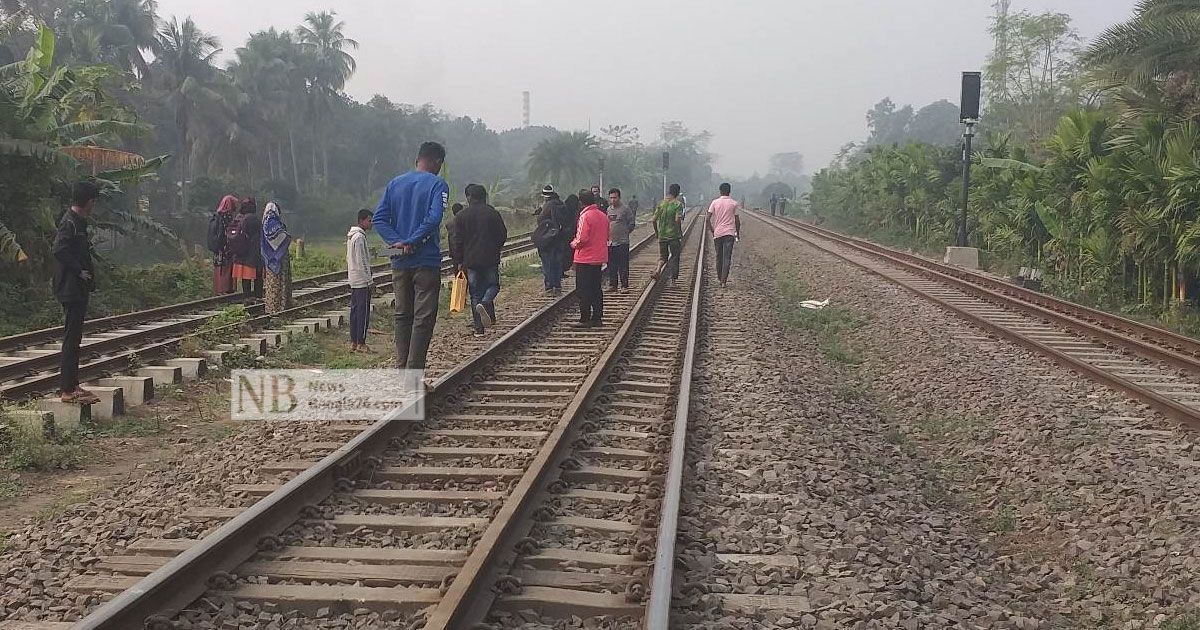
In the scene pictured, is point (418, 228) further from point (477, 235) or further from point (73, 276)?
point (477, 235)

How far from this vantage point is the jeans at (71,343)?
727 cm

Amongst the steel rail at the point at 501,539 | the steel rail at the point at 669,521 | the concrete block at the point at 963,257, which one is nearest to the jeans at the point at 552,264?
the steel rail at the point at 669,521

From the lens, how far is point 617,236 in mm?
15203

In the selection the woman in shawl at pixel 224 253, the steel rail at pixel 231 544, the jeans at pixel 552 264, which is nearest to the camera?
the steel rail at pixel 231 544

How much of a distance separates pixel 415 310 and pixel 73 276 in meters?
2.53

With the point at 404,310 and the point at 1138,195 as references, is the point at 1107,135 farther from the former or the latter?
the point at 404,310

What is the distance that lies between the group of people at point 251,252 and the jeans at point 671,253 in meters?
6.02

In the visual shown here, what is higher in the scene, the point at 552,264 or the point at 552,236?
the point at 552,236

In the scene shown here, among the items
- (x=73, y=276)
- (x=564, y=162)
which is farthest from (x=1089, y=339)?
(x=564, y=162)

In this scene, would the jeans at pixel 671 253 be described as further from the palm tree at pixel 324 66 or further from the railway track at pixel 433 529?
the palm tree at pixel 324 66

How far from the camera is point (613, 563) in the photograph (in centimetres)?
426

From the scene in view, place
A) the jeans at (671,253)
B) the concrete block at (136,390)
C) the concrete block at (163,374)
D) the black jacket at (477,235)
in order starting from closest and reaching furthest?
the concrete block at (136,390), the concrete block at (163,374), the black jacket at (477,235), the jeans at (671,253)

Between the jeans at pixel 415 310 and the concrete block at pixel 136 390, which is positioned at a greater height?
the jeans at pixel 415 310

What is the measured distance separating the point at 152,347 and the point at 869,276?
14.9 metres
